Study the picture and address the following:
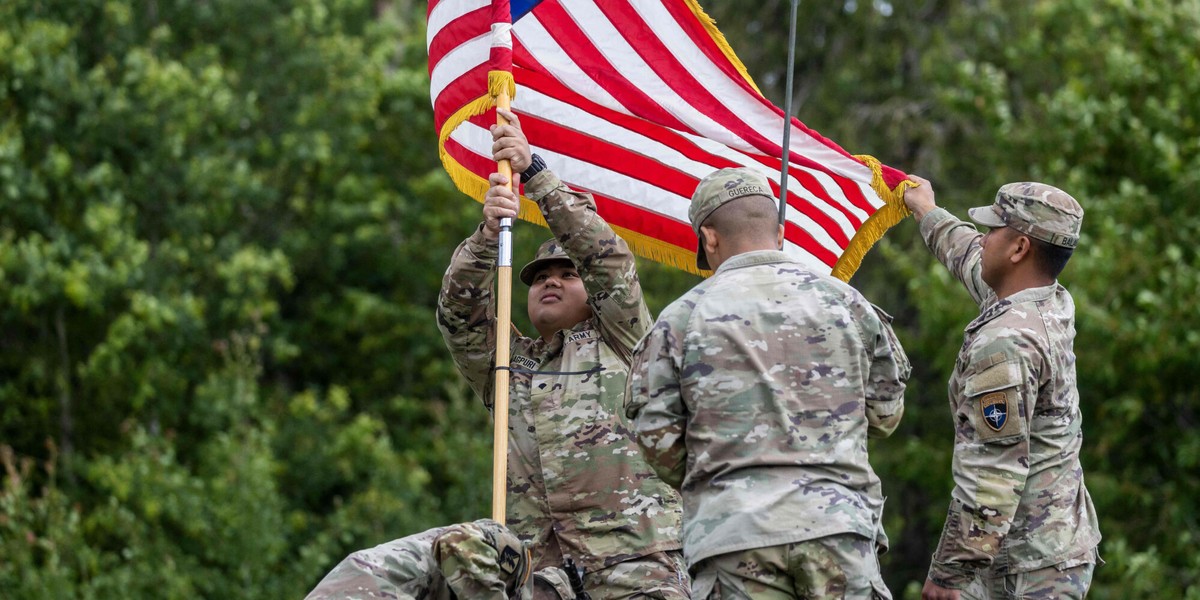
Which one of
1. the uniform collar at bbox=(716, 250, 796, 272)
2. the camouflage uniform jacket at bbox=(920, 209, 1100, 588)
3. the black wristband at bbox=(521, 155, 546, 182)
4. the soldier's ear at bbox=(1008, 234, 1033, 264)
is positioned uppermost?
the black wristband at bbox=(521, 155, 546, 182)

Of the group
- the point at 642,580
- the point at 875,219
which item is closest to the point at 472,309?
the point at 642,580

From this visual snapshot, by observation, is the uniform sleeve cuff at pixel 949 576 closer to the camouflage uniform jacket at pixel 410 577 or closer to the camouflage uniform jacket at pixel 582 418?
the camouflage uniform jacket at pixel 582 418

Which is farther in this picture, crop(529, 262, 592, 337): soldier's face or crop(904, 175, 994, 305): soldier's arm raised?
crop(529, 262, 592, 337): soldier's face

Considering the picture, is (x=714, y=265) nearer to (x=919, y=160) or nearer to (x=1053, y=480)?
(x=1053, y=480)

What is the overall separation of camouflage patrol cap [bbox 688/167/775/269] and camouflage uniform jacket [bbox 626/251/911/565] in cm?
22

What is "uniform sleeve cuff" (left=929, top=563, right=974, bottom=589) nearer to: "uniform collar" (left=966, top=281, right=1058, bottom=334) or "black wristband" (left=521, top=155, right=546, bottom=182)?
"uniform collar" (left=966, top=281, right=1058, bottom=334)

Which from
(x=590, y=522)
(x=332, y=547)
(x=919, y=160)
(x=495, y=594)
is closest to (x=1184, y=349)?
(x=919, y=160)

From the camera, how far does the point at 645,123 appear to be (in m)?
7.28

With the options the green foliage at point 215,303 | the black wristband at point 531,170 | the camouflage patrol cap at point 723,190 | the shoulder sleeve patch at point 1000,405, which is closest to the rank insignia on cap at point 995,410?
the shoulder sleeve patch at point 1000,405

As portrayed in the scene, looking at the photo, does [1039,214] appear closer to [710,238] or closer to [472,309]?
[710,238]

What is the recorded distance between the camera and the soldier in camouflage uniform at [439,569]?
5172 mm

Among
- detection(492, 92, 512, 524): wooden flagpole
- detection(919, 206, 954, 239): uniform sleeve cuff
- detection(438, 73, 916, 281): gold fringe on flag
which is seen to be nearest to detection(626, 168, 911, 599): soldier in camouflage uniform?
detection(492, 92, 512, 524): wooden flagpole

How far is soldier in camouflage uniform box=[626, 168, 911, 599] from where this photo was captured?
4781mm

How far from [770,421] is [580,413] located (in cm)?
150
